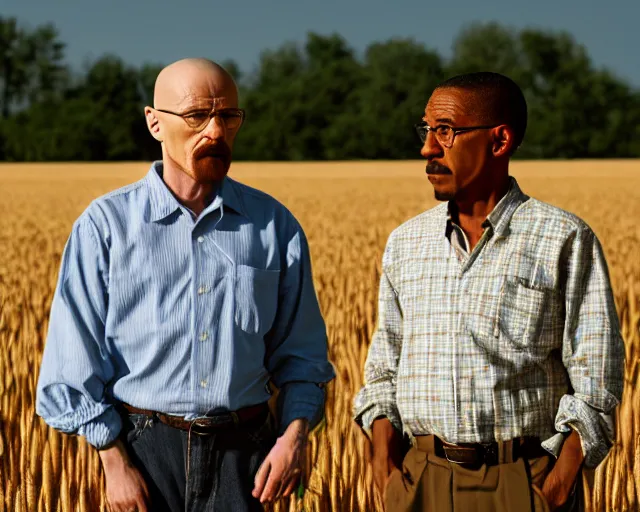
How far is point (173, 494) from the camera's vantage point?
2.24m

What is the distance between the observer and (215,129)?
213 cm

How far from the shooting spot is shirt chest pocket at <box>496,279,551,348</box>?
84.4 inches

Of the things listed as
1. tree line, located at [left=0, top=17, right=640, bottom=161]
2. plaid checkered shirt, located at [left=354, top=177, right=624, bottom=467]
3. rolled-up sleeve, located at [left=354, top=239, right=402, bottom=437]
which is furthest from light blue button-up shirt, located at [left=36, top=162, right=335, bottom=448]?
tree line, located at [left=0, top=17, right=640, bottom=161]

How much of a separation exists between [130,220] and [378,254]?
22.0ft

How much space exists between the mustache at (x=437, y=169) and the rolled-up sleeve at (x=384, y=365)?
22 centimetres

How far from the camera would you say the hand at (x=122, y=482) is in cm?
218

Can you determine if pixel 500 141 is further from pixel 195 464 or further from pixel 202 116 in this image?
pixel 195 464

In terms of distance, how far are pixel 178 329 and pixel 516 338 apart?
70 centimetres

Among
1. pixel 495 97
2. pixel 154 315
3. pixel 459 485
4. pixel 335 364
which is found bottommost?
pixel 335 364

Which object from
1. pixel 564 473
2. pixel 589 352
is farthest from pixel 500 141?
pixel 564 473

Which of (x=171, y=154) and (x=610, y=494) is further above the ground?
(x=171, y=154)

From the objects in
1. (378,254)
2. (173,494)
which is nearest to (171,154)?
(173,494)

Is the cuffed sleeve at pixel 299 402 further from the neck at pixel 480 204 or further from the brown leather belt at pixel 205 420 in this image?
the neck at pixel 480 204

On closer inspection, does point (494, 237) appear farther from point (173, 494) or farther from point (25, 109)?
point (25, 109)
